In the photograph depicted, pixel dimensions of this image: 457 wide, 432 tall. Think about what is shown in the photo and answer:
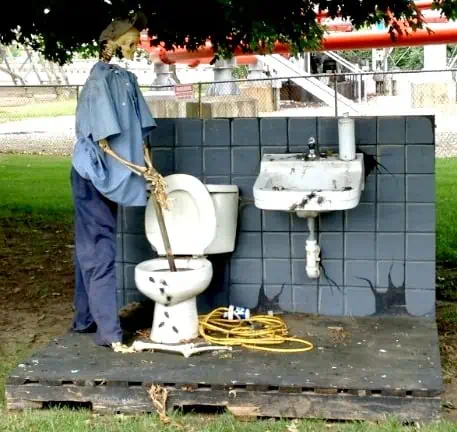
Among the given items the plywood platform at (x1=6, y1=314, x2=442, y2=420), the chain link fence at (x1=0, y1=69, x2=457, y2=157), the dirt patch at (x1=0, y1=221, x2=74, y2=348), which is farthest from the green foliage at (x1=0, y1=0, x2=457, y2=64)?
the chain link fence at (x1=0, y1=69, x2=457, y2=157)

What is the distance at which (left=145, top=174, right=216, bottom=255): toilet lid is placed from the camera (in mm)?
Answer: 5113

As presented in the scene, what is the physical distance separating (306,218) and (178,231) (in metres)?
0.74

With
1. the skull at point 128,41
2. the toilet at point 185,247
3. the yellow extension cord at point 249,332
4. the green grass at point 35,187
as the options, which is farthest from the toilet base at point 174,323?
the green grass at point 35,187

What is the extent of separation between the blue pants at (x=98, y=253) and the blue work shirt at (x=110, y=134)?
12 centimetres

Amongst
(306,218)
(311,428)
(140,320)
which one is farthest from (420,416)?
(140,320)

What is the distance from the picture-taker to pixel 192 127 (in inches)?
221

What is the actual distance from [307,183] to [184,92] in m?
11.3

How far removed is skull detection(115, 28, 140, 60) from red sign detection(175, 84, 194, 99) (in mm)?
10788

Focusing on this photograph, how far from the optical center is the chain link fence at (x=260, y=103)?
53.8 ft

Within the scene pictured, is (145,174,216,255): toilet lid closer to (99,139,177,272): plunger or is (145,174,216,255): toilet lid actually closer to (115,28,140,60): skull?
(99,139,177,272): plunger

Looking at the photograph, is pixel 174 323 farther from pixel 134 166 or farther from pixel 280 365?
pixel 134 166

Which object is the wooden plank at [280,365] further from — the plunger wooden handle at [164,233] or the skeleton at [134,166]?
the plunger wooden handle at [164,233]

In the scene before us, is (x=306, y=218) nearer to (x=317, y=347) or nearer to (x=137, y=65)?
(x=317, y=347)

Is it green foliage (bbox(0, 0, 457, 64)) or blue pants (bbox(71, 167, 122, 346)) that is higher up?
green foliage (bbox(0, 0, 457, 64))
